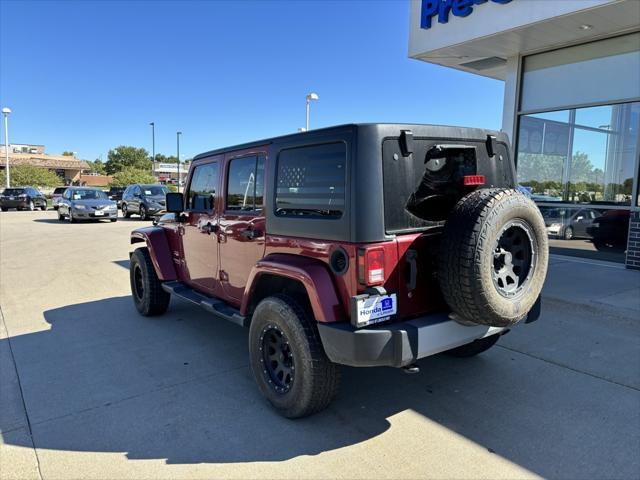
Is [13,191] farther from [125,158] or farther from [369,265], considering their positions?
[125,158]

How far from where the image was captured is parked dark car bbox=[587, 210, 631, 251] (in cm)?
830

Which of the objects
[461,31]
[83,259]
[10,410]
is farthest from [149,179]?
[10,410]

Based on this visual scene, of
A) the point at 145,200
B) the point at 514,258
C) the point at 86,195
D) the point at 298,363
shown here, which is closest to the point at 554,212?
the point at 514,258

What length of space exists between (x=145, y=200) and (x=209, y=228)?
57.1 ft

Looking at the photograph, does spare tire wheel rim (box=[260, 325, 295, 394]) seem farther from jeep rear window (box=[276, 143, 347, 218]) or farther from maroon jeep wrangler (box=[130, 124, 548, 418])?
jeep rear window (box=[276, 143, 347, 218])

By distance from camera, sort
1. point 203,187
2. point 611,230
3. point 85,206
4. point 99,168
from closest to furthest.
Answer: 1. point 203,187
2. point 611,230
3. point 85,206
4. point 99,168

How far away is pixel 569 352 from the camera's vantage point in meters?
4.45

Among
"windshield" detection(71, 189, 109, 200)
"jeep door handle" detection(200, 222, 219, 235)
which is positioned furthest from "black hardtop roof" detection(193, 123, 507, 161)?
"windshield" detection(71, 189, 109, 200)

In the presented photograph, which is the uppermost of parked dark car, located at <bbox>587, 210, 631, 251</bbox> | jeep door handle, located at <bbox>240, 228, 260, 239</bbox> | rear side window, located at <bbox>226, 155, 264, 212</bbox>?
rear side window, located at <bbox>226, 155, 264, 212</bbox>

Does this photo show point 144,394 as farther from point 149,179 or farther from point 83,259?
point 149,179

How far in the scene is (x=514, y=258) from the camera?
3.13 metres

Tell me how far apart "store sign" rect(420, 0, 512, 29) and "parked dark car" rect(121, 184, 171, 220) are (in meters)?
14.0

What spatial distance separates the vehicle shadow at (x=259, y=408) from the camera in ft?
9.55

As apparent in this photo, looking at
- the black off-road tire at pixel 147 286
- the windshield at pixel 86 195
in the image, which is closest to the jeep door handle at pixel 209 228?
the black off-road tire at pixel 147 286
